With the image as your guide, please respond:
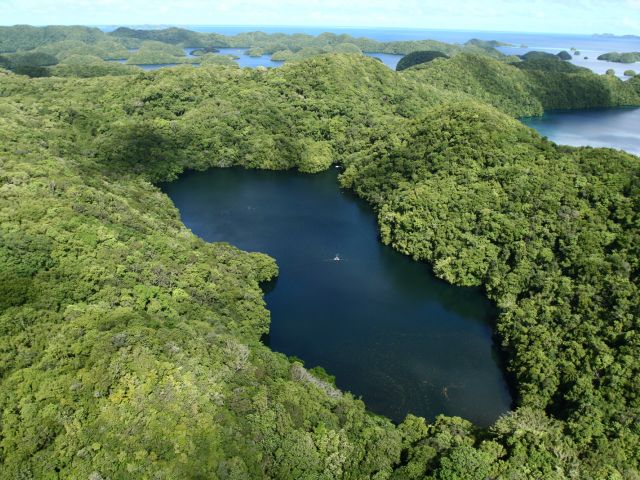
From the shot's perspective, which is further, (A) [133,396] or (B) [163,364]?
(B) [163,364]

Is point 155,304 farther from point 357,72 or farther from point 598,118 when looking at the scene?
point 598,118

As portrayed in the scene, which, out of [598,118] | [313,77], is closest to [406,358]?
[313,77]

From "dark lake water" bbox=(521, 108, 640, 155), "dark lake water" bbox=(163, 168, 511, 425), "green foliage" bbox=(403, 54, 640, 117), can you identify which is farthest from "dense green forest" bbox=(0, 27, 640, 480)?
"green foliage" bbox=(403, 54, 640, 117)

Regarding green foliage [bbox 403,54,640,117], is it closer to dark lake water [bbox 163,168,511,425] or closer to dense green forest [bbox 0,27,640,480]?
dense green forest [bbox 0,27,640,480]

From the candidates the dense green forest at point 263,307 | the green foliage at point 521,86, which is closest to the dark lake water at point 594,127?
the green foliage at point 521,86

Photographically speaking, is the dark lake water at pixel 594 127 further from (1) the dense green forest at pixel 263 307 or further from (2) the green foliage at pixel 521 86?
(1) the dense green forest at pixel 263 307
